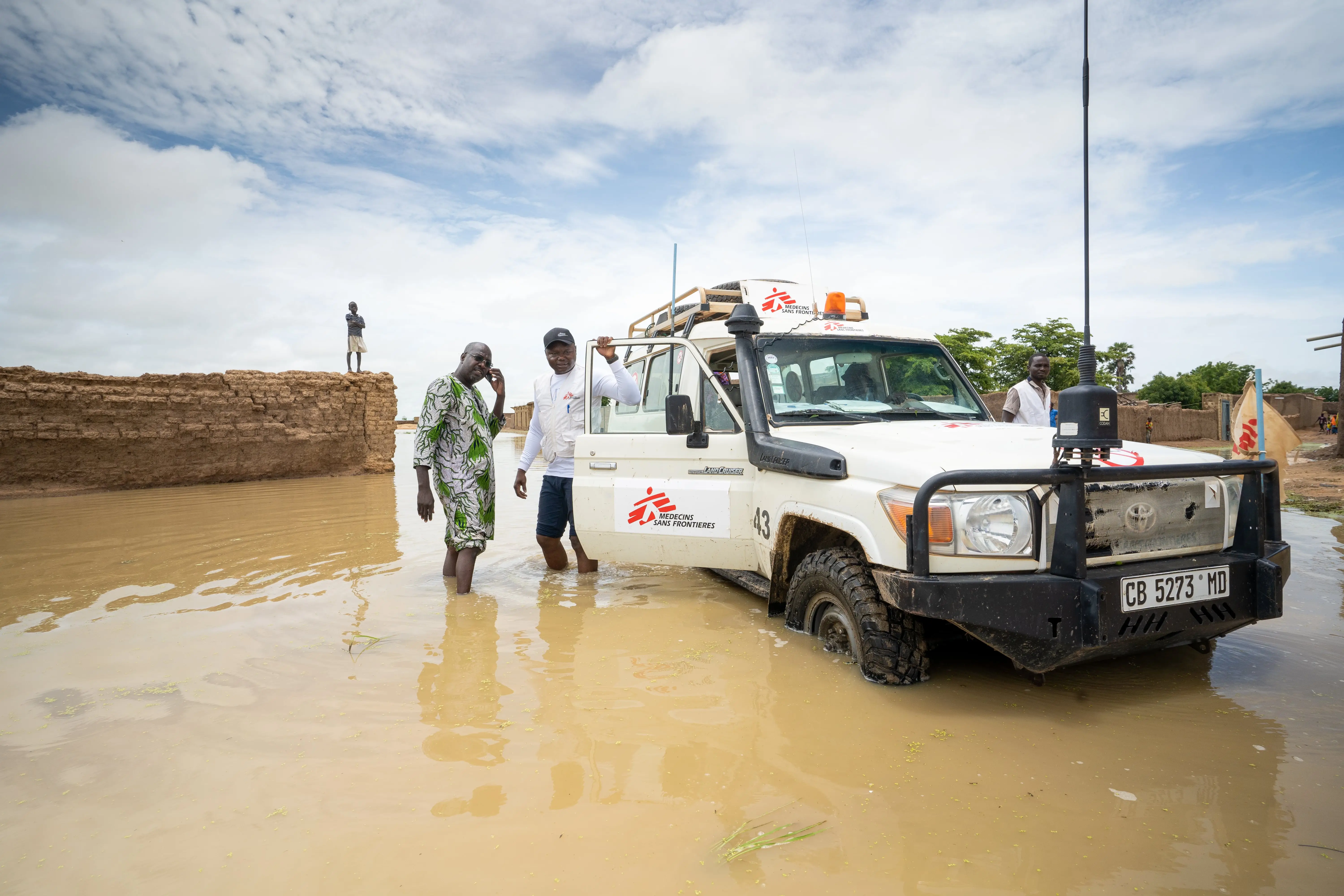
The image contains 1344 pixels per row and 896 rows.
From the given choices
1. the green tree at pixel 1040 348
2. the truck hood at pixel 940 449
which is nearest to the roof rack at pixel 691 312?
the truck hood at pixel 940 449

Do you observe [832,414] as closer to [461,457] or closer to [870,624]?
[870,624]

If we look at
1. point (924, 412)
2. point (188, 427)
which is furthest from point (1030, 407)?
point (188, 427)

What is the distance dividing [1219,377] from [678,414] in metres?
62.0

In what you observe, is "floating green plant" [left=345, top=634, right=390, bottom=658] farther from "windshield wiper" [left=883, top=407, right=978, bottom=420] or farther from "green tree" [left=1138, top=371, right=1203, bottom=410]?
"green tree" [left=1138, top=371, right=1203, bottom=410]

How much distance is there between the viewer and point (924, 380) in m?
A: 4.49

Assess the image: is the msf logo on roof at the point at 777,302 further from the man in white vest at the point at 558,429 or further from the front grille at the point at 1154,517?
the front grille at the point at 1154,517

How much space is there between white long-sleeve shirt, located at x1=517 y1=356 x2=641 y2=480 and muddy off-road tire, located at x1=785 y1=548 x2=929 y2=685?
2.06 m

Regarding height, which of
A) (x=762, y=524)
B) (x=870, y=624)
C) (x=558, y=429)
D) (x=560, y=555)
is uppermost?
(x=558, y=429)

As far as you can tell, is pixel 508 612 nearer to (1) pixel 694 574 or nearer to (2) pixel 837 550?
(1) pixel 694 574

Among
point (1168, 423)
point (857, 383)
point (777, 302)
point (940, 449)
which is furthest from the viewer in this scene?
point (1168, 423)

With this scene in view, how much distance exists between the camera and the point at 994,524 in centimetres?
292

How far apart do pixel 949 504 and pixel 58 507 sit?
41.8ft

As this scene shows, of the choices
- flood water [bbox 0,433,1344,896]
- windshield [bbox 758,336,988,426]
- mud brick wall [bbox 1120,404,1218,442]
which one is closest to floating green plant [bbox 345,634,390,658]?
flood water [bbox 0,433,1344,896]

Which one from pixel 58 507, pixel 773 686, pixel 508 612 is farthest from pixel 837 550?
pixel 58 507
